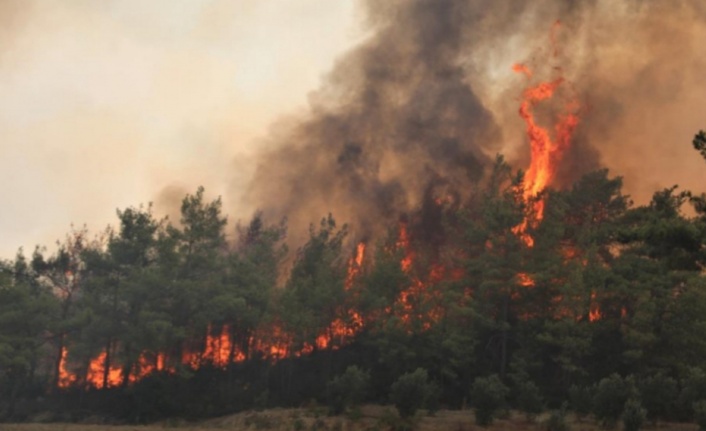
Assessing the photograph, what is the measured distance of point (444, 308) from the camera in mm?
46875

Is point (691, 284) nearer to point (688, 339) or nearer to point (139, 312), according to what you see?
point (688, 339)

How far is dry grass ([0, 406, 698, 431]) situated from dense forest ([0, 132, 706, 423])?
1255mm

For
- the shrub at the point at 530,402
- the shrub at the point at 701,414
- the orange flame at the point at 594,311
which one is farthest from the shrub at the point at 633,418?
the orange flame at the point at 594,311

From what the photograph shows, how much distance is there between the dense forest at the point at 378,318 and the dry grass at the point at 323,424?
4.12 ft

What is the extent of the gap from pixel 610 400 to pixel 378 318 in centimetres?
2034

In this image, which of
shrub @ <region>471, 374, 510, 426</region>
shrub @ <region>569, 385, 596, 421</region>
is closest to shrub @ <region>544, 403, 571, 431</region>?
shrub @ <region>569, 385, 596, 421</region>

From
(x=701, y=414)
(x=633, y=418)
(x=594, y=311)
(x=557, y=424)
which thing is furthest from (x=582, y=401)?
(x=594, y=311)

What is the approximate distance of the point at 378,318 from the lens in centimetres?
4847

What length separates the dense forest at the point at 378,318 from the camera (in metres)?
38.7

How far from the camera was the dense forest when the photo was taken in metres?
38.7

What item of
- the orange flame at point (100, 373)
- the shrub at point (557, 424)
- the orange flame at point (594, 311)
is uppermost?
the orange flame at point (594, 311)

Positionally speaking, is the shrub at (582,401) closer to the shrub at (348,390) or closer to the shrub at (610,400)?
the shrub at (610,400)

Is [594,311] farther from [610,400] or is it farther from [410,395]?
[410,395]

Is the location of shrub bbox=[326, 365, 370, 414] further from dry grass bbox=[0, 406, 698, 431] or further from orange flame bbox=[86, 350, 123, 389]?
orange flame bbox=[86, 350, 123, 389]
